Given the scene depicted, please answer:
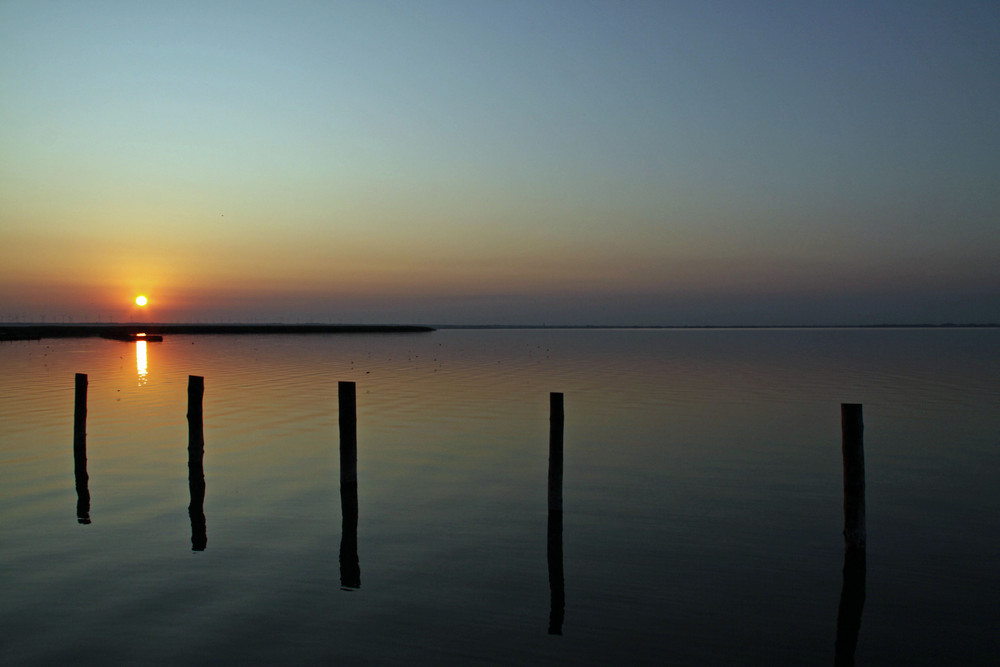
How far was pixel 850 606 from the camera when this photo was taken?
1045 centimetres

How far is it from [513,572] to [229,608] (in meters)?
4.12

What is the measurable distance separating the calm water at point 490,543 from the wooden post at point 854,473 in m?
0.69

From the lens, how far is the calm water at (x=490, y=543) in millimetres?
9219

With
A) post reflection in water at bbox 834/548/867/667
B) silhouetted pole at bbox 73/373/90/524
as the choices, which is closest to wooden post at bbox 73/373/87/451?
silhouetted pole at bbox 73/373/90/524

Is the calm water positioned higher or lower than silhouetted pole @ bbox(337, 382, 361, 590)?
lower

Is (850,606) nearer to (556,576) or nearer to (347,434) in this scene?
(556,576)

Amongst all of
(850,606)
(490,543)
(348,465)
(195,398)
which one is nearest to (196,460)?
(195,398)

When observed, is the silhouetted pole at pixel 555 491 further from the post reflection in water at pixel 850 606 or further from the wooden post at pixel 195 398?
the wooden post at pixel 195 398

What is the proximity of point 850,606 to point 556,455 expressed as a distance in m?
4.94

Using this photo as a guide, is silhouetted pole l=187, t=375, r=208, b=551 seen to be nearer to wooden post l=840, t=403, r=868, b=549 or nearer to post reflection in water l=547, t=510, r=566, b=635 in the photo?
post reflection in water l=547, t=510, r=566, b=635

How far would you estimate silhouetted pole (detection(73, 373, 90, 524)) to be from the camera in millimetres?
14711

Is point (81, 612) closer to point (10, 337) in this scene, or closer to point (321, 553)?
point (321, 553)

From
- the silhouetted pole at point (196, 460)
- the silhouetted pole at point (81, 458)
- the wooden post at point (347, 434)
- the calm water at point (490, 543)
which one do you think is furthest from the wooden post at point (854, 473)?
the silhouetted pole at point (81, 458)

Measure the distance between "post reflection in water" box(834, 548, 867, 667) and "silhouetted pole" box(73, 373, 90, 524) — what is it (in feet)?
41.8
